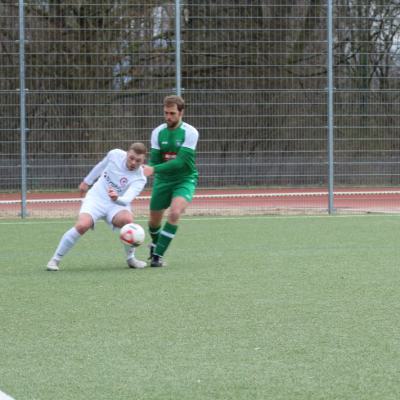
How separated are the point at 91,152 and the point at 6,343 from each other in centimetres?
1112

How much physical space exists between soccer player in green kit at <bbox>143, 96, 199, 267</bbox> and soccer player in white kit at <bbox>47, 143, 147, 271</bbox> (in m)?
0.14

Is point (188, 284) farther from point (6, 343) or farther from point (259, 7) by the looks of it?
point (259, 7)

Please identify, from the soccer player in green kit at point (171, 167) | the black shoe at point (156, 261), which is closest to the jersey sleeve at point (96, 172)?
the soccer player in green kit at point (171, 167)

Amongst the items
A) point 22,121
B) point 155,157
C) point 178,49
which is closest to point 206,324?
point 155,157

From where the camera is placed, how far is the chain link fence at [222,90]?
1592 centimetres

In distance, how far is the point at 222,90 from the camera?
16.3 m

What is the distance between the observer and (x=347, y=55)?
17.3 meters

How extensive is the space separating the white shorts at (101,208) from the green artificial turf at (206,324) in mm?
447

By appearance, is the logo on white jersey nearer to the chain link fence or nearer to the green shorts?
the green shorts

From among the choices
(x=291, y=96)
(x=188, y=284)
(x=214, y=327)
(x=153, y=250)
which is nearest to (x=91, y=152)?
(x=291, y=96)

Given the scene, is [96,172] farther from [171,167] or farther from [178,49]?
[178,49]

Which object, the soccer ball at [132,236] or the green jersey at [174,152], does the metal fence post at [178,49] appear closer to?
the green jersey at [174,152]

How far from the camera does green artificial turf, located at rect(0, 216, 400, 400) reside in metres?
4.38

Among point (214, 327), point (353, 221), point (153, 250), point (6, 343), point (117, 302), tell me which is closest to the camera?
point (6, 343)
